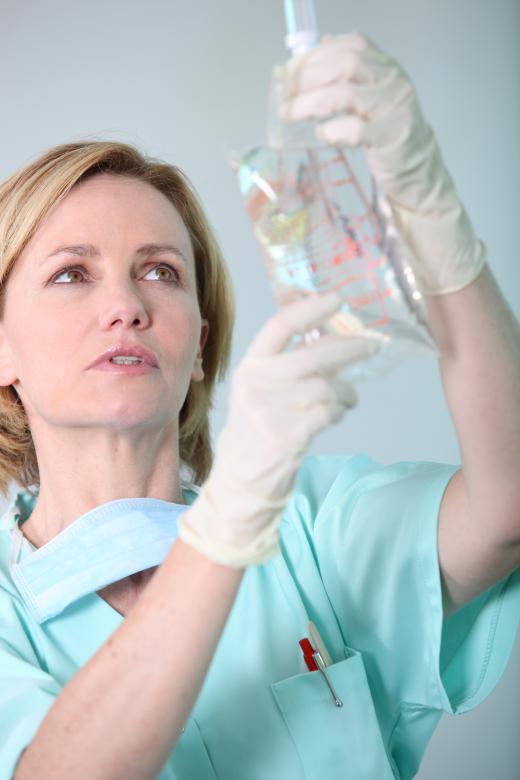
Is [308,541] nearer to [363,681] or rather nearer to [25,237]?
[363,681]

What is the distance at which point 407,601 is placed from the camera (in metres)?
1.26

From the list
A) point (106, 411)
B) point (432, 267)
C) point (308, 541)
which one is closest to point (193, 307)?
A: point (106, 411)

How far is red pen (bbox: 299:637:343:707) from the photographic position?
4.13 feet

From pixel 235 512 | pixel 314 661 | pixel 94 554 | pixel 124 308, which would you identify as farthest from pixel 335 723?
pixel 124 308

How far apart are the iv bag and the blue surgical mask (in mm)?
458

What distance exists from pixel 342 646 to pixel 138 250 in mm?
601

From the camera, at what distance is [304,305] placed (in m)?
0.91

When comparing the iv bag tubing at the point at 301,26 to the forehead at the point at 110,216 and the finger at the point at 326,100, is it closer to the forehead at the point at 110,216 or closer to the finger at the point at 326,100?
the finger at the point at 326,100

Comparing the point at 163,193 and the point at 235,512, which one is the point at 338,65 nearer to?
the point at 235,512

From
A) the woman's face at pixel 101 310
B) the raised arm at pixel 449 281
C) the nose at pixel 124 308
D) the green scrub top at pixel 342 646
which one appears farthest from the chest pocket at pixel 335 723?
the nose at pixel 124 308

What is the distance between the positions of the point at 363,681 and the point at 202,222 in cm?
76

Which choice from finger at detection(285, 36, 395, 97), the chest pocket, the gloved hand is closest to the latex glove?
finger at detection(285, 36, 395, 97)

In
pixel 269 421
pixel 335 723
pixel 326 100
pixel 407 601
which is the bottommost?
pixel 335 723

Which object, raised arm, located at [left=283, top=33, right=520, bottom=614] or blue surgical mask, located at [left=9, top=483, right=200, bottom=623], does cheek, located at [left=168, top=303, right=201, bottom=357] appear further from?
raised arm, located at [left=283, top=33, right=520, bottom=614]
